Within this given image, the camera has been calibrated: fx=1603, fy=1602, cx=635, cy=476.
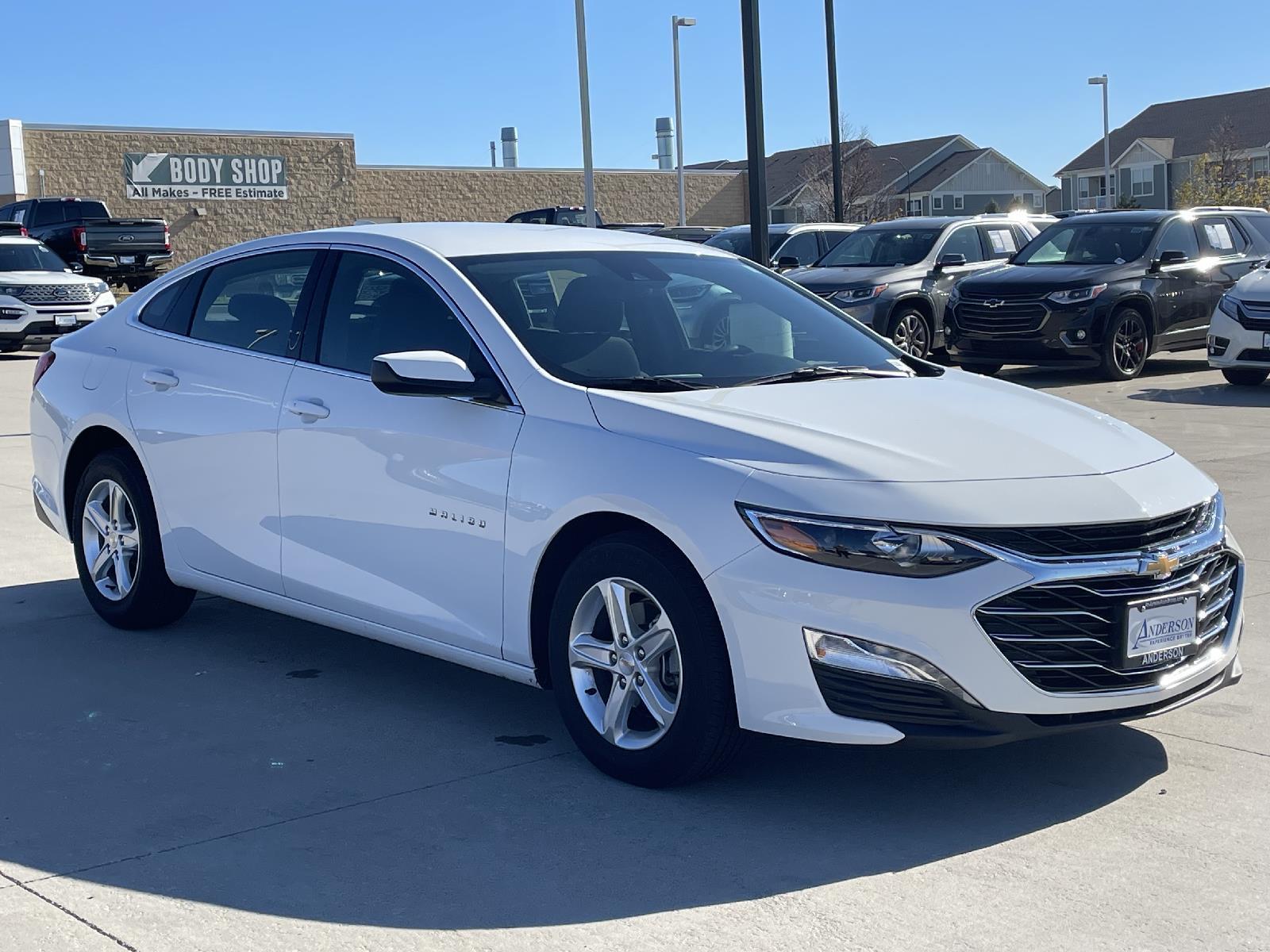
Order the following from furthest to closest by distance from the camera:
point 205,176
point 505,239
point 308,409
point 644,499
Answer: point 205,176 < point 505,239 < point 308,409 < point 644,499

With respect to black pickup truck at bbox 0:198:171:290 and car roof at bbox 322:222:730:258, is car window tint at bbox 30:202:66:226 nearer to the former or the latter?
black pickup truck at bbox 0:198:171:290

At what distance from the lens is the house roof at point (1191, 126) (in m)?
71.2

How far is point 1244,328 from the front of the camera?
1495 centimetres

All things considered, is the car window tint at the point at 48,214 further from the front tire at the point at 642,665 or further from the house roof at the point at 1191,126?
the house roof at the point at 1191,126

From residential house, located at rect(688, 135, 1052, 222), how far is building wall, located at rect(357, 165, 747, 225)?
747cm

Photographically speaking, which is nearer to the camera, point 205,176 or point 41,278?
point 41,278

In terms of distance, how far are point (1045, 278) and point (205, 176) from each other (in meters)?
35.8

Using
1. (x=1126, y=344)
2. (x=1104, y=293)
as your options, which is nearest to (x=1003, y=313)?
(x=1104, y=293)

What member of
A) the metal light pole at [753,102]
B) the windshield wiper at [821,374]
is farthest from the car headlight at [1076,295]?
the windshield wiper at [821,374]

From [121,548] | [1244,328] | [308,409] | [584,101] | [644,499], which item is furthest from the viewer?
[584,101]

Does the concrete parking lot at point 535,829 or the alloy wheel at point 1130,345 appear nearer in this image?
the concrete parking lot at point 535,829

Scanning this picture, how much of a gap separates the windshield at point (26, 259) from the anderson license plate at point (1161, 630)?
2036 centimetres

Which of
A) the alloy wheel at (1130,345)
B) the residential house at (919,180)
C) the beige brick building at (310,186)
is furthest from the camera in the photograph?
the residential house at (919,180)

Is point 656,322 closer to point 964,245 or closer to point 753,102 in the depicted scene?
point 753,102
